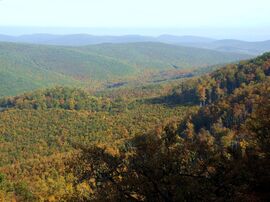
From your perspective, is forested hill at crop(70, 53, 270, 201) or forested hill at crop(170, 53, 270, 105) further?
forested hill at crop(170, 53, 270, 105)


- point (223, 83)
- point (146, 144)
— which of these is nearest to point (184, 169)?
point (146, 144)

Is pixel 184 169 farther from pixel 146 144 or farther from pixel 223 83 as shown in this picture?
pixel 223 83

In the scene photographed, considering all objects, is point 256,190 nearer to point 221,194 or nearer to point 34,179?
point 221,194

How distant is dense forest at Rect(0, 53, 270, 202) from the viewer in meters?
20.5

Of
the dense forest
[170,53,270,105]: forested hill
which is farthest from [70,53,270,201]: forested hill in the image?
[170,53,270,105]: forested hill

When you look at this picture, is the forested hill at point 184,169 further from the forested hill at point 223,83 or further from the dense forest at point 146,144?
the forested hill at point 223,83

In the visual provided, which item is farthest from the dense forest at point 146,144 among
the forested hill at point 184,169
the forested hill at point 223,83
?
the forested hill at point 223,83

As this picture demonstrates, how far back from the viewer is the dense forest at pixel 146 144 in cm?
2050

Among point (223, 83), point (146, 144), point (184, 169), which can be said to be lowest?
point (223, 83)

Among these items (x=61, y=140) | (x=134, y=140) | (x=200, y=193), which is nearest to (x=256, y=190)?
(x=200, y=193)

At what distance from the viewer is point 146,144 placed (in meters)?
21.5

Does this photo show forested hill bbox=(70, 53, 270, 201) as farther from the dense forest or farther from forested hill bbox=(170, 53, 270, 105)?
forested hill bbox=(170, 53, 270, 105)

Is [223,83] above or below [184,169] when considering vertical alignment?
below

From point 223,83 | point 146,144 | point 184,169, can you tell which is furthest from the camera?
point 223,83
